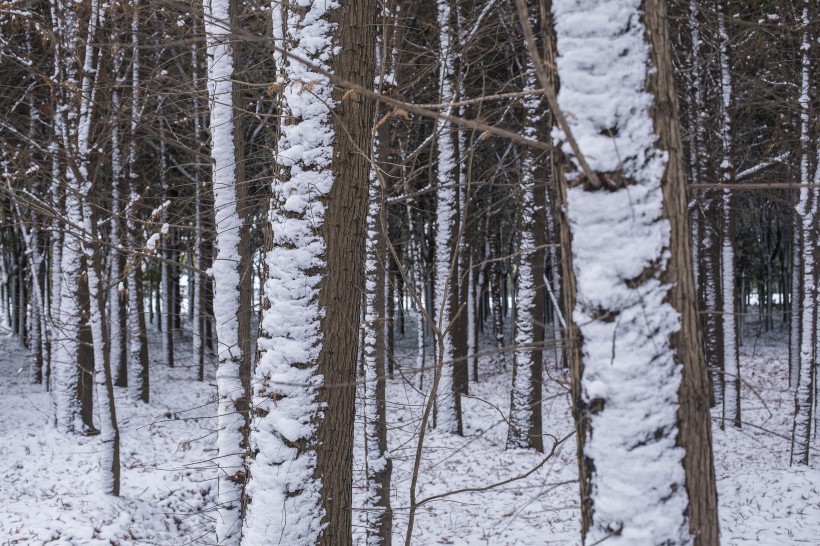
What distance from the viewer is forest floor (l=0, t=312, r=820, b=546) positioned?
7473 mm

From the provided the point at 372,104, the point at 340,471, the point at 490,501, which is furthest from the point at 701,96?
the point at 340,471

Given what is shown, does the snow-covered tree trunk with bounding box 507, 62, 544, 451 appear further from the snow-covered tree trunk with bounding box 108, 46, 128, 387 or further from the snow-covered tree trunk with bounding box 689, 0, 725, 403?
the snow-covered tree trunk with bounding box 108, 46, 128, 387

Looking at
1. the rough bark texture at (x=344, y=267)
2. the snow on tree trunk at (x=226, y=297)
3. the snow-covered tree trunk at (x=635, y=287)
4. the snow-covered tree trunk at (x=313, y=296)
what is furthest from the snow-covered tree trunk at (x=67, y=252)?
the snow-covered tree trunk at (x=635, y=287)

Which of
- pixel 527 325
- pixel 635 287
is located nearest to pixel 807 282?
pixel 527 325

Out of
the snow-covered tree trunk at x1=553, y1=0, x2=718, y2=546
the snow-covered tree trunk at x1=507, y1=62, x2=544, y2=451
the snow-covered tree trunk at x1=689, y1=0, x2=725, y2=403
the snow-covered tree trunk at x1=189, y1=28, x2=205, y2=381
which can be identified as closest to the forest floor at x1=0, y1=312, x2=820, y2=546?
the snow-covered tree trunk at x1=507, y1=62, x2=544, y2=451

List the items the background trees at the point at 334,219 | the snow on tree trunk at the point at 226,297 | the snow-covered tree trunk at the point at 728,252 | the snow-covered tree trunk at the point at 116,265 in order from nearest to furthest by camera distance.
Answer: the background trees at the point at 334,219 → the snow on tree trunk at the point at 226,297 → the snow-covered tree trunk at the point at 116,265 → the snow-covered tree trunk at the point at 728,252

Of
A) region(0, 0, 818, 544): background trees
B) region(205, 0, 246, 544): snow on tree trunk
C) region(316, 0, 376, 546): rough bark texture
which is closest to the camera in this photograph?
region(0, 0, 818, 544): background trees

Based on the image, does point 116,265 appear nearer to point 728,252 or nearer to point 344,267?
point 344,267

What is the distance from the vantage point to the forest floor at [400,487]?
7473 mm

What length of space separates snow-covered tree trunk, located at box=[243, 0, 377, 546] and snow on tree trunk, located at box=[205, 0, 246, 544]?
1817 millimetres

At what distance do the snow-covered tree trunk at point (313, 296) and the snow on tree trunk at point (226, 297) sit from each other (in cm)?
182

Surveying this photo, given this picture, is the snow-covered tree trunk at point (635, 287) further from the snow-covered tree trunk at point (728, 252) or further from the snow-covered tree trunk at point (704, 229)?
the snow-covered tree trunk at point (728, 252)

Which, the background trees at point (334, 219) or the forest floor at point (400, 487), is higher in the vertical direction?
the background trees at point (334, 219)

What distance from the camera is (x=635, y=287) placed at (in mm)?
2105
